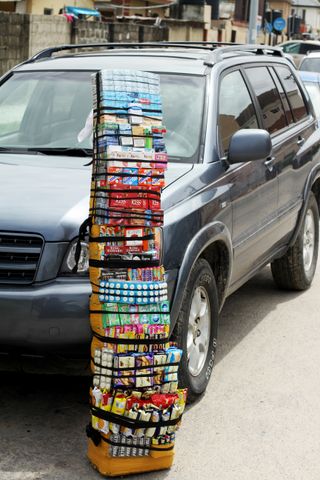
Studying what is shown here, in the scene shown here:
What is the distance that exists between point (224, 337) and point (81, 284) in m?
2.33

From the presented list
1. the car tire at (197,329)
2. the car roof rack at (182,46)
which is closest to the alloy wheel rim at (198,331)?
the car tire at (197,329)

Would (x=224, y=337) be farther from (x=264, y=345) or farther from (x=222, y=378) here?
(x=222, y=378)

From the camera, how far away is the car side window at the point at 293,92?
25.7 feet

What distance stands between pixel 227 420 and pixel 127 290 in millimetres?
1213

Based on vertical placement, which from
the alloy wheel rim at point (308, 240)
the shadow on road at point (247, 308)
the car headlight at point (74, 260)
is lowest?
the shadow on road at point (247, 308)

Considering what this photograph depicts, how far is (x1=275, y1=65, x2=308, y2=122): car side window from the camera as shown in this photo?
7.84 m

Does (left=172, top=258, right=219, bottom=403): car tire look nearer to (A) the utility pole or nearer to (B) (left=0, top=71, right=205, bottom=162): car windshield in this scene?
(B) (left=0, top=71, right=205, bottom=162): car windshield

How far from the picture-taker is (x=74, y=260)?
4.72m

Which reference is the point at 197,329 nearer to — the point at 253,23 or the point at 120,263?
the point at 120,263

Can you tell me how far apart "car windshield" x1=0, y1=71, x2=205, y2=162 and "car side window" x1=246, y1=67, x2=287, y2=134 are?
33.6 inches

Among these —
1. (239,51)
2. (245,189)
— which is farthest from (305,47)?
(245,189)

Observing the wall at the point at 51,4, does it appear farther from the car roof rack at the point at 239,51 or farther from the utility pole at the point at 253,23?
the car roof rack at the point at 239,51

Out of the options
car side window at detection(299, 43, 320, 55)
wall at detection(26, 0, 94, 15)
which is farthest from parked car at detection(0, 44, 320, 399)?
wall at detection(26, 0, 94, 15)

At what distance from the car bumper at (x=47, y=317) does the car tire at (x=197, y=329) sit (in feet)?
2.22
